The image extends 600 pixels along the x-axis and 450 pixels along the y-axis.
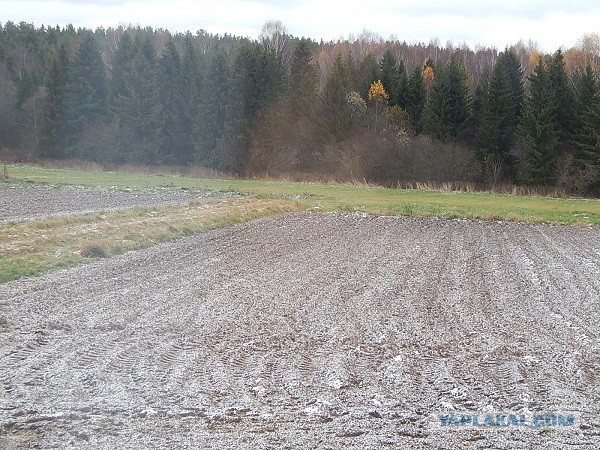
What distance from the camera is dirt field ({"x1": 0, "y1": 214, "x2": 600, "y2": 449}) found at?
5930mm

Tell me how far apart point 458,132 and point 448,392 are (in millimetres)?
53823

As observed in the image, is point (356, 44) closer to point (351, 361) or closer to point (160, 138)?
point (160, 138)

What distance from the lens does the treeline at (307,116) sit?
5362cm

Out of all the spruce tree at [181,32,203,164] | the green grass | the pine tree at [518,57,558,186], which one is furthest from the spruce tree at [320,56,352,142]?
the green grass

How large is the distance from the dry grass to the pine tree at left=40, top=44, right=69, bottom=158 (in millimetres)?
45241

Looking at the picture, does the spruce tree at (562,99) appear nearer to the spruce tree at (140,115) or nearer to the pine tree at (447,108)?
the pine tree at (447,108)

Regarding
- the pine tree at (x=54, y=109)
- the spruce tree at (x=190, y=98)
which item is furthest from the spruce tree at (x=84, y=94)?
the spruce tree at (x=190, y=98)

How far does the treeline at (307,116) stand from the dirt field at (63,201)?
24308 millimetres

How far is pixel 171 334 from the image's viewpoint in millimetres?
8820

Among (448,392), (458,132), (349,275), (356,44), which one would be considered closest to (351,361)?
(448,392)

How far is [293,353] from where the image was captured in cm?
817

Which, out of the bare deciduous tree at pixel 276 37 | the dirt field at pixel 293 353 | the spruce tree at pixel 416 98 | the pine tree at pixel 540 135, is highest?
the bare deciduous tree at pixel 276 37

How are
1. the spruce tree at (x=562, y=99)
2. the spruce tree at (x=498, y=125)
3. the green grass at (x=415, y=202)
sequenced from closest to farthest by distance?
the green grass at (x=415, y=202) < the spruce tree at (x=562, y=99) < the spruce tree at (x=498, y=125)

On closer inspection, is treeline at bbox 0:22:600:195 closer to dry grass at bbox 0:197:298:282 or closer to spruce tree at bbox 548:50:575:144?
spruce tree at bbox 548:50:575:144
